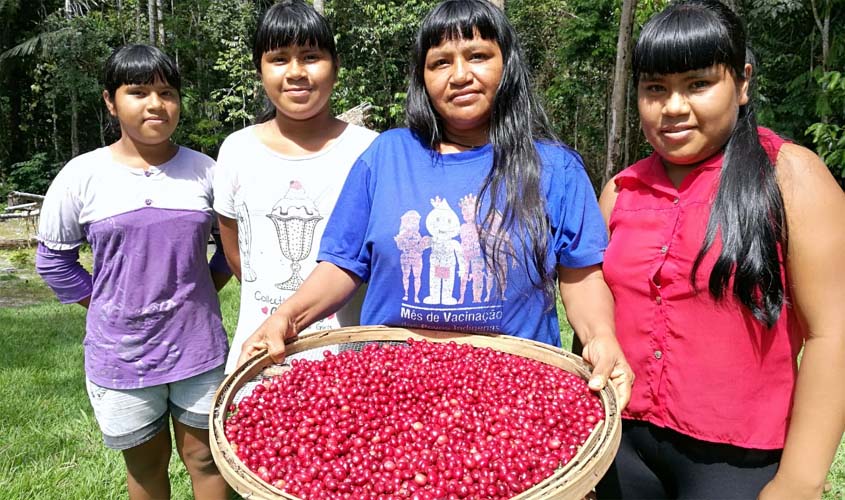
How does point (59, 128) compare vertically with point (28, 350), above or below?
below

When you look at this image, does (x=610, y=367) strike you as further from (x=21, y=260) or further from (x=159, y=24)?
(x=159, y=24)

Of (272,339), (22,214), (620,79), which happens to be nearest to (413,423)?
(272,339)

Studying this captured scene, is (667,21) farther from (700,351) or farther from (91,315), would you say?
(91,315)

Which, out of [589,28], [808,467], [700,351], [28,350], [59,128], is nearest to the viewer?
[808,467]

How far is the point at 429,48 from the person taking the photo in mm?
1812

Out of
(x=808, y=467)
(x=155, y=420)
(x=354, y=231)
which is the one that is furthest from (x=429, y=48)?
(x=155, y=420)

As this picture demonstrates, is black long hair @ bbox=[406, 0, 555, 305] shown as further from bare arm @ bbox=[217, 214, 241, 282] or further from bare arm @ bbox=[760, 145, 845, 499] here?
bare arm @ bbox=[217, 214, 241, 282]

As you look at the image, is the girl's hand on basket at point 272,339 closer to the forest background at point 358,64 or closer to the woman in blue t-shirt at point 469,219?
the woman in blue t-shirt at point 469,219

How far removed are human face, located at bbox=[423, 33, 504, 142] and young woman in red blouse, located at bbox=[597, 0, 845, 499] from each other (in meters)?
0.40

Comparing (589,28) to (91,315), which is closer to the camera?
(91,315)

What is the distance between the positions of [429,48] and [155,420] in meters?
1.64

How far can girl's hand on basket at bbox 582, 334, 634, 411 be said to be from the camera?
1529 mm

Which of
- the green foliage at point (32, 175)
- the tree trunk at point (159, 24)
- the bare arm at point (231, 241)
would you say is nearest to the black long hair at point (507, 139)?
the bare arm at point (231, 241)

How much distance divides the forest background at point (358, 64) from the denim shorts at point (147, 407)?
5.97 meters
